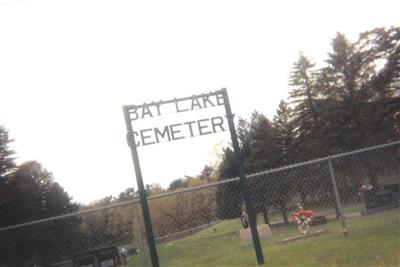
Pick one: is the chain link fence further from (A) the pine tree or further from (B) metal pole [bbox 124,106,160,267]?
(A) the pine tree

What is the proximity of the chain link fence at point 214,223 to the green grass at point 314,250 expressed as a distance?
0.05 metres

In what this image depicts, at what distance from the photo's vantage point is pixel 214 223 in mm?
14844

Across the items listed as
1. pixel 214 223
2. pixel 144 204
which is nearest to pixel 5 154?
pixel 214 223

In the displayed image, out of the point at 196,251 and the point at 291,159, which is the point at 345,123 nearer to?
the point at 291,159

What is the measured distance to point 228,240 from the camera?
16.5 meters

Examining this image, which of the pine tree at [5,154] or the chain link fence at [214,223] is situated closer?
the chain link fence at [214,223]

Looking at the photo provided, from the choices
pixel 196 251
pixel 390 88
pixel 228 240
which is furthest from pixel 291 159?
pixel 196 251

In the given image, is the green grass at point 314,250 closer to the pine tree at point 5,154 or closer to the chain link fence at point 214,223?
the chain link fence at point 214,223

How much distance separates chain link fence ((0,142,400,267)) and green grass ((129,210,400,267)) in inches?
1.9

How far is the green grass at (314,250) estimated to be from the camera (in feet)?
25.9

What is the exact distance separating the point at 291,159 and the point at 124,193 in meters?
14.5

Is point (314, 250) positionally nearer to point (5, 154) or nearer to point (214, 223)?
point (214, 223)

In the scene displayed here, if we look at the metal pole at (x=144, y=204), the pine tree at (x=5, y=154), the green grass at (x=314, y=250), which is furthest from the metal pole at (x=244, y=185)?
the pine tree at (x=5, y=154)

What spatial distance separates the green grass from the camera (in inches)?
311
